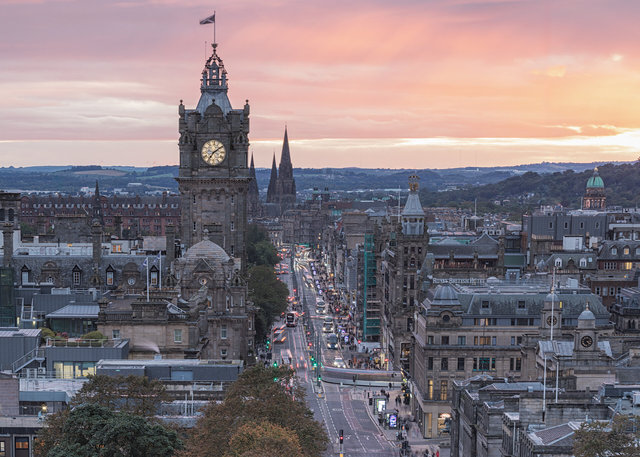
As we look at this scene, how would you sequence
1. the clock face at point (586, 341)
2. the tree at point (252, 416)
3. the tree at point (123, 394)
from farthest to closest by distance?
the clock face at point (586, 341) < the tree at point (123, 394) < the tree at point (252, 416)

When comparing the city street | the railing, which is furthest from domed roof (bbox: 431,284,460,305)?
the railing

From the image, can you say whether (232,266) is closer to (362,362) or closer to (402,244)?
(402,244)

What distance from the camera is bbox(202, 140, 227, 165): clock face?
170750mm

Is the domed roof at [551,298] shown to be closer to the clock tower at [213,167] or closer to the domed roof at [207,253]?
the domed roof at [207,253]

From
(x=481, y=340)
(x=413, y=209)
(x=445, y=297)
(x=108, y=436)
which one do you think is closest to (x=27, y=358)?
(x=108, y=436)

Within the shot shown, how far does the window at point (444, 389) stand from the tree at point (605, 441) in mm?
72079

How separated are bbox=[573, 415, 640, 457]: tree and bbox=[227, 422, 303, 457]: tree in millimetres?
19269

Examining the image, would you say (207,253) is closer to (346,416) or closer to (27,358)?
(346,416)

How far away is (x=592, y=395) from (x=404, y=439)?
47662 millimetres

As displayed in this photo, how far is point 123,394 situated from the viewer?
93125 millimetres

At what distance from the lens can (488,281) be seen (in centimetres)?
16000

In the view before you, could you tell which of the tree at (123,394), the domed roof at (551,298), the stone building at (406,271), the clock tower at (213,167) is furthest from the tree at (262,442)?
the stone building at (406,271)

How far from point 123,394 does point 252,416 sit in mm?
10240

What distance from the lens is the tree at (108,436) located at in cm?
8150
